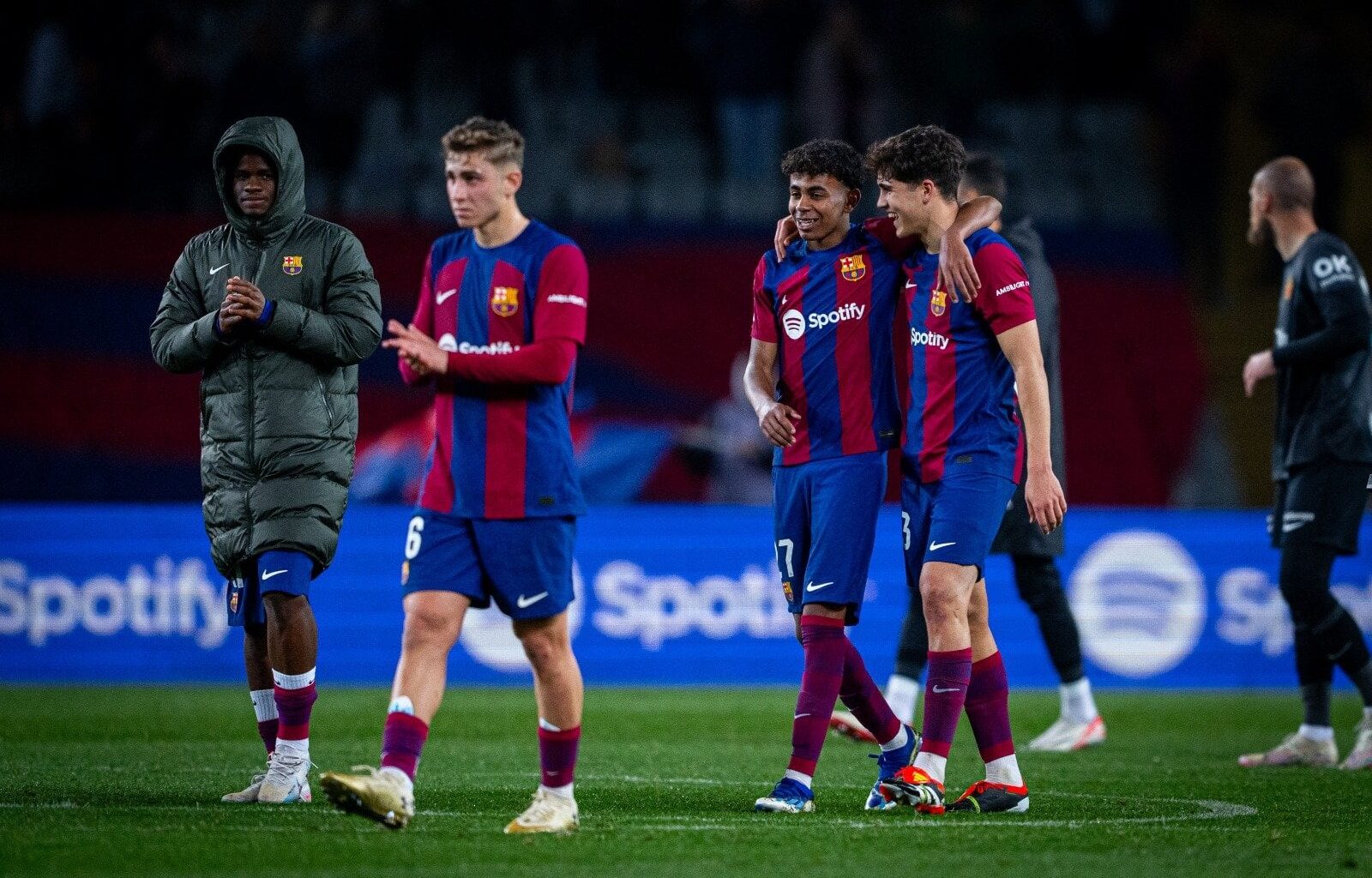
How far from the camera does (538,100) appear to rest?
1764 cm

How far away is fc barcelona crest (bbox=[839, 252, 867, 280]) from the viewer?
20.0ft

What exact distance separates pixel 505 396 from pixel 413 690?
2.93 ft

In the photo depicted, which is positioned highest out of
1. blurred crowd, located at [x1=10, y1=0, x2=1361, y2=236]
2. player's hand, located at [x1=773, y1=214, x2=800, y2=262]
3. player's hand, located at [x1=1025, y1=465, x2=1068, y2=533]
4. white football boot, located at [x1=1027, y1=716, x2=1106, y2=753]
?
blurred crowd, located at [x1=10, y1=0, x2=1361, y2=236]

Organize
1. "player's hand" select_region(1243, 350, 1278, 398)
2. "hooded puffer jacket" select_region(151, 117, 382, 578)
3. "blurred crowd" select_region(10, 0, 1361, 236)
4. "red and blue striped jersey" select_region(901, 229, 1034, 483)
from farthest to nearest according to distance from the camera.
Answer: "blurred crowd" select_region(10, 0, 1361, 236), "player's hand" select_region(1243, 350, 1278, 398), "hooded puffer jacket" select_region(151, 117, 382, 578), "red and blue striped jersey" select_region(901, 229, 1034, 483)

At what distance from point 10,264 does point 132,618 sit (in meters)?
4.03

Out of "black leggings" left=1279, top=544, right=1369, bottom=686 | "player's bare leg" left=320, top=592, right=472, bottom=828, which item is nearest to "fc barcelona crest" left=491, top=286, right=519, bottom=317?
"player's bare leg" left=320, top=592, right=472, bottom=828

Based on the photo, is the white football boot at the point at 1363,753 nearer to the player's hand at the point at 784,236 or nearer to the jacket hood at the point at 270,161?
the player's hand at the point at 784,236

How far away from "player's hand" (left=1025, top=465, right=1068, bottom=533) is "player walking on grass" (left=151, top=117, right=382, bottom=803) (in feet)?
7.59

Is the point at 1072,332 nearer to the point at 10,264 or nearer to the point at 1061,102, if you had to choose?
the point at 1061,102

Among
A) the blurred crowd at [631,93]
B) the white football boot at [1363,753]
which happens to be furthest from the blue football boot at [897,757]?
the blurred crowd at [631,93]

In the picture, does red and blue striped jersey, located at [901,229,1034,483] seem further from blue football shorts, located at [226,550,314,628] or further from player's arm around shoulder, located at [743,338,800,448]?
blue football shorts, located at [226,550,314,628]

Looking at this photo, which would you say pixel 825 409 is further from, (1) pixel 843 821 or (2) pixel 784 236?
(1) pixel 843 821

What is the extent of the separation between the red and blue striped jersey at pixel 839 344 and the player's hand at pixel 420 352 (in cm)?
136

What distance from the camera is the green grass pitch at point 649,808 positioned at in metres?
4.79
